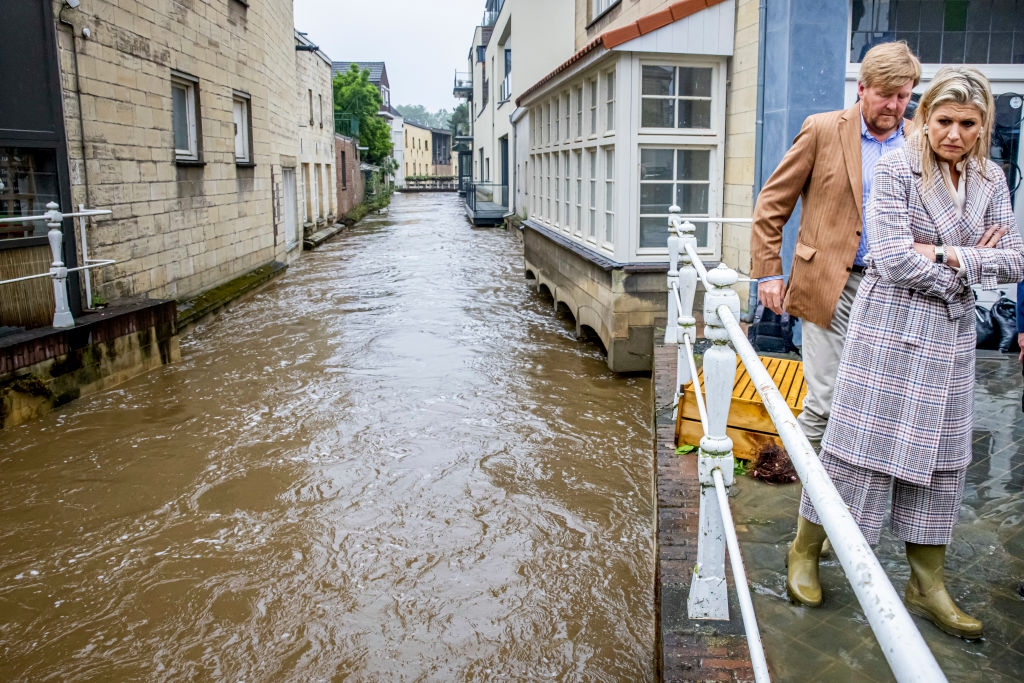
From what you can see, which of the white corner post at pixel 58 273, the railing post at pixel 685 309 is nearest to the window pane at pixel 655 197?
the railing post at pixel 685 309

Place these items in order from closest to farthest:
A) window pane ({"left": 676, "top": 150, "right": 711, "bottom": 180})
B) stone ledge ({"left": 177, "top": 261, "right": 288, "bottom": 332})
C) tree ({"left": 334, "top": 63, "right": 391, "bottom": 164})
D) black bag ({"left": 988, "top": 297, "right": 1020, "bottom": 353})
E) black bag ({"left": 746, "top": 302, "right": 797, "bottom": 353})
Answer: black bag ({"left": 988, "top": 297, "right": 1020, "bottom": 353}) < black bag ({"left": 746, "top": 302, "right": 797, "bottom": 353}) < window pane ({"left": 676, "top": 150, "right": 711, "bottom": 180}) < stone ledge ({"left": 177, "top": 261, "right": 288, "bottom": 332}) < tree ({"left": 334, "top": 63, "right": 391, "bottom": 164})

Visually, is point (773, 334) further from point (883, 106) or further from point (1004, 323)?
point (883, 106)

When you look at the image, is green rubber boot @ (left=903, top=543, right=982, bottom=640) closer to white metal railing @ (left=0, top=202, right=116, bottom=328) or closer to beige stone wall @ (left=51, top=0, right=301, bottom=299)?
white metal railing @ (left=0, top=202, right=116, bottom=328)

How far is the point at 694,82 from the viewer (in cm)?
802

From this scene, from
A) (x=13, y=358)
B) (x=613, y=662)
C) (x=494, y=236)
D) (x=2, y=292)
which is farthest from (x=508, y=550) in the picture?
(x=494, y=236)

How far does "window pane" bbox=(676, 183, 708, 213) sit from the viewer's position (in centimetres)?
824

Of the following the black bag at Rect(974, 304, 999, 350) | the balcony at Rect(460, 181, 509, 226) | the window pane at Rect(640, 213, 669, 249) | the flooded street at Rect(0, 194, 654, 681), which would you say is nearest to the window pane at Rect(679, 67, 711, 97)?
the window pane at Rect(640, 213, 669, 249)

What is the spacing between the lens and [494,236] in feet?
79.9

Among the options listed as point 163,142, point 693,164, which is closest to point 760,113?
point 693,164

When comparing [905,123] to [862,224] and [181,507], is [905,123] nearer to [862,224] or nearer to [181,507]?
[862,224]

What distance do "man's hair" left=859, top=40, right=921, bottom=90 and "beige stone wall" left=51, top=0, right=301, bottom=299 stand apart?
7678mm

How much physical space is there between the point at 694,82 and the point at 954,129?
5867mm

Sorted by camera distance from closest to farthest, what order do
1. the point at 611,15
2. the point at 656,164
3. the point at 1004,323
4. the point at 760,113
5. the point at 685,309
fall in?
the point at 685,309
the point at 1004,323
the point at 760,113
the point at 656,164
the point at 611,15

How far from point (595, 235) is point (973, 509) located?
18.9ft
